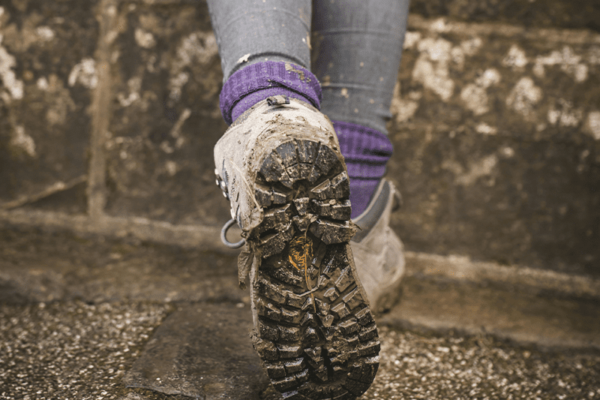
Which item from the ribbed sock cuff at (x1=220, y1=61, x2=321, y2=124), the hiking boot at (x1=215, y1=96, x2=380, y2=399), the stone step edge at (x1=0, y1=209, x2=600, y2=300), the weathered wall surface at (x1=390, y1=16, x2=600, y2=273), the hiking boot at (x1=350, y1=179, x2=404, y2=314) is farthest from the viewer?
the stone step edge at (x1=0, y1=209, x2=600, y2=300)

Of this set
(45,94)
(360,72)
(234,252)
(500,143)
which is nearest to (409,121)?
(500,143)

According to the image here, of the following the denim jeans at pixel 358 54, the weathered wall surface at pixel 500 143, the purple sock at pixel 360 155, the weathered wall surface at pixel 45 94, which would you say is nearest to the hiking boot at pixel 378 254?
the purple sock at pixel 360 155

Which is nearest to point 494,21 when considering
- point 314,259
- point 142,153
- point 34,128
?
point 314,259

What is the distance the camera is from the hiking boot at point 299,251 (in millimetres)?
567

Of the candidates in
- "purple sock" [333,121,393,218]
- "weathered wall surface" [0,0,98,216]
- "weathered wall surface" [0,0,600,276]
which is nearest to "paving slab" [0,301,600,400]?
"purple sock" [333,121,393,218]

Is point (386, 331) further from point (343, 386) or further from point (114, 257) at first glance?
point (114, 257)

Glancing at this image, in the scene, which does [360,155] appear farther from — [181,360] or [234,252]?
[234,252]

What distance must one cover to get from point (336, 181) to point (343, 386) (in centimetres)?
30

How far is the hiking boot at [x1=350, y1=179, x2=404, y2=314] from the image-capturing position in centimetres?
87

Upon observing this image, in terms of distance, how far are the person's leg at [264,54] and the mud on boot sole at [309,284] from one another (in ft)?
0.50

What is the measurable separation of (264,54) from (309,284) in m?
0.35

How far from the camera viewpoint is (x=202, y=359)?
2.67ft

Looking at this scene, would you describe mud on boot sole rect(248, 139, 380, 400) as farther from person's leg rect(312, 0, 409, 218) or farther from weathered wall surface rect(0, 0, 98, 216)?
weathered wall surface rect(0, 0, 98, 216)

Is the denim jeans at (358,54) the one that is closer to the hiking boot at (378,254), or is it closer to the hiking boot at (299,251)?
the hiking boot at (378,254)
